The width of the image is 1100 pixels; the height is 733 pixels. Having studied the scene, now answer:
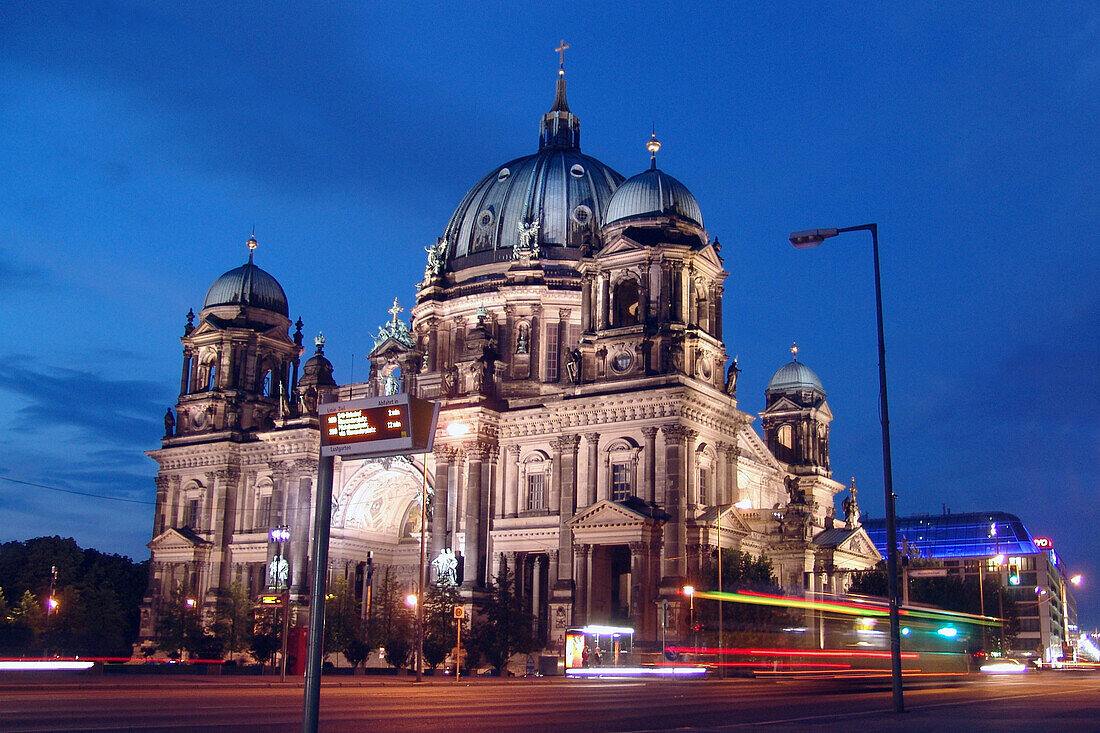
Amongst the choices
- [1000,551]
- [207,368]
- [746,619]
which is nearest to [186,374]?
[207,368]

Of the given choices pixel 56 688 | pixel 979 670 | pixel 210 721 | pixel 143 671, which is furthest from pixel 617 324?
pixel 210 721

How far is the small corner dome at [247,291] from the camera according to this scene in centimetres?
9756

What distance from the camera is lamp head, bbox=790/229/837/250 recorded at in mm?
30500

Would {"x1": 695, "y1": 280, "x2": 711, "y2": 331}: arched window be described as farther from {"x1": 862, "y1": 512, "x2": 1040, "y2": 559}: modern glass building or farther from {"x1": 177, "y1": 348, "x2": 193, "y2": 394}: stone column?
{"x1": 862, "y1": 512, "x2": 1040, "y2": 559}: modern glass building

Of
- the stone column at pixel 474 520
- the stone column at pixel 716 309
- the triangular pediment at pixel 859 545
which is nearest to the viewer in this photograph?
the stone column at pixel 474 520

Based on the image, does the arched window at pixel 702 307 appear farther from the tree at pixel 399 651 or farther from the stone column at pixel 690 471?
the tree at pixel 399 651

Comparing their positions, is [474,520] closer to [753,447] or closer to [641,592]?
[641,592]

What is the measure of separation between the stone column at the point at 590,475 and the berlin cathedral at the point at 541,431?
0.12 metres

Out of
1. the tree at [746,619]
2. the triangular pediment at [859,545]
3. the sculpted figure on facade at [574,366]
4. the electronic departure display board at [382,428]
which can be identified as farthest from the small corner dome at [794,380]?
the electronic departure display board at [382,428]

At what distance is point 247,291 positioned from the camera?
321 ft

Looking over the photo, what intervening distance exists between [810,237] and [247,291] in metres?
74.6

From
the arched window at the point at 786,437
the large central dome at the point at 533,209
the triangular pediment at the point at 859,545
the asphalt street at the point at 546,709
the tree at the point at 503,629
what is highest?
the large central dome at the point at 533,209

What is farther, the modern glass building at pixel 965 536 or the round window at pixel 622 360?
the modern glass building at pixel 965 536

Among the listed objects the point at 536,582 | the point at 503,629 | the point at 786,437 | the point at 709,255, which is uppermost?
the point at 709,255
